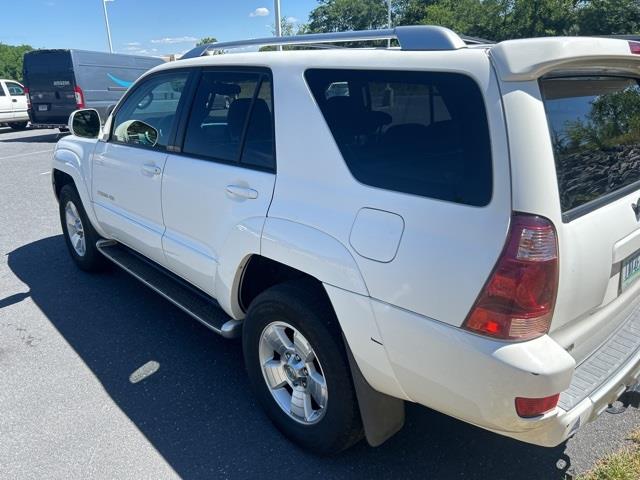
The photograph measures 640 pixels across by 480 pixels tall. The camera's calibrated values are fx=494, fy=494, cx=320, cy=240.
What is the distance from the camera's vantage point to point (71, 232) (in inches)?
194

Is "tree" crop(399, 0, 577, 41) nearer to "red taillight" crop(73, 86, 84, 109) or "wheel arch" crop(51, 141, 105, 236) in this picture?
"red taillight" crop(73, 86, 84, 109)

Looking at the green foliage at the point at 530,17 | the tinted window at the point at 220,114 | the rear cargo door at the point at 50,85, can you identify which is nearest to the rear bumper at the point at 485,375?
the tinted window at the point at 220,114

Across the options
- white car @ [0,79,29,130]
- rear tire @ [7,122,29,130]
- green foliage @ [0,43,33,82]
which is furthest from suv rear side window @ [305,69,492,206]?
green foliage @ [0,43,33,82]

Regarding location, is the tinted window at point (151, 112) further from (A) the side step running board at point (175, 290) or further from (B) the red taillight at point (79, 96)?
(B) the red taillight at point (79, 96)

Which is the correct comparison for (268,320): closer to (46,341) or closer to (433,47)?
(433,47)

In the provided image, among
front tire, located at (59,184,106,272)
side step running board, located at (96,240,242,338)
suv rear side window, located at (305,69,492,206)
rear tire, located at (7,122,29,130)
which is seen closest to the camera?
suv rear side window, located at (305,69,492,206)

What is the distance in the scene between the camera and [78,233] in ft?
15.8

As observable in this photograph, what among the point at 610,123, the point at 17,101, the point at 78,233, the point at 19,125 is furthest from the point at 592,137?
the point at 19,125

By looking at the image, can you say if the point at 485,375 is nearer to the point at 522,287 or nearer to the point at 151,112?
the point at 522,287

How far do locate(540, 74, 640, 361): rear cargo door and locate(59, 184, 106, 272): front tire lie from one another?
13.0ft

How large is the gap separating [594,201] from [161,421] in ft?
7.97

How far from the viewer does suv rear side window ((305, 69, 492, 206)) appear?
172cm

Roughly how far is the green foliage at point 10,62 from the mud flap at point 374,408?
179 feet

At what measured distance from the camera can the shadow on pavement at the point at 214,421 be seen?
2441 mm
